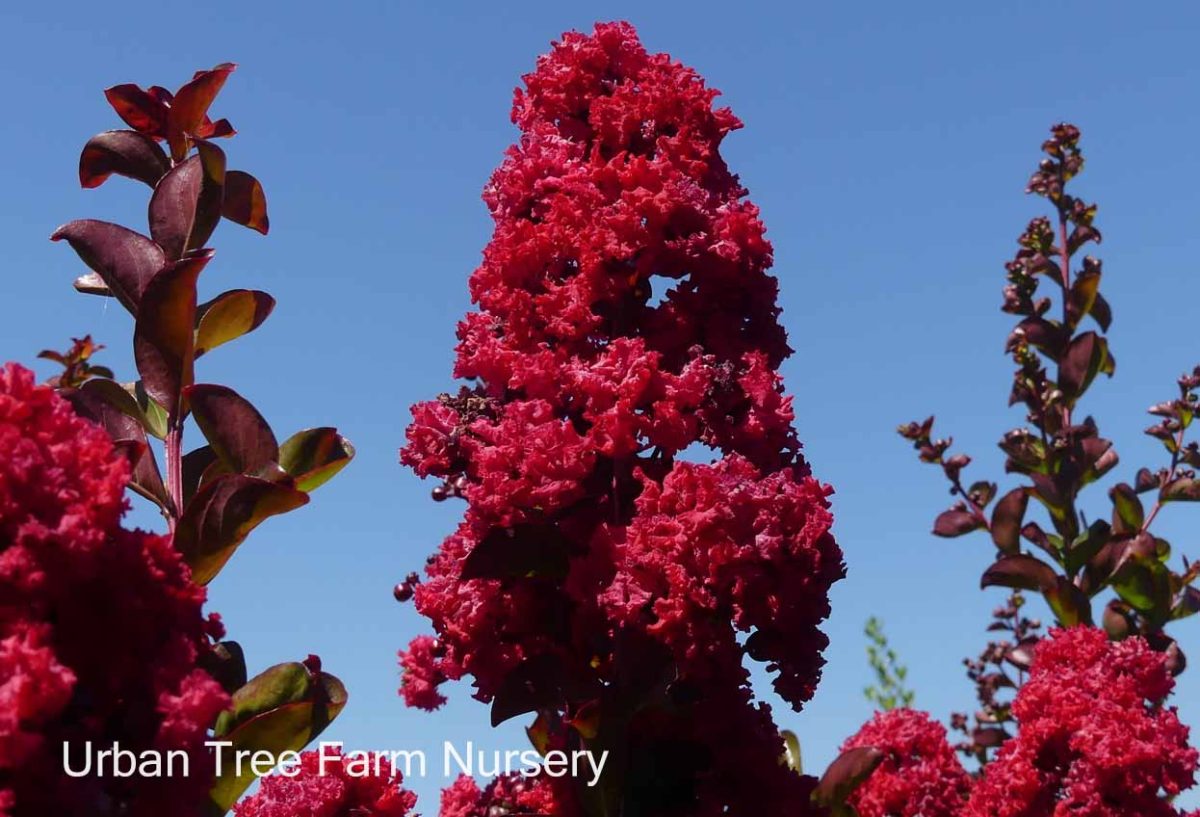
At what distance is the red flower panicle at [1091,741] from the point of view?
4008 millimetres

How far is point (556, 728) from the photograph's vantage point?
11.7 feet

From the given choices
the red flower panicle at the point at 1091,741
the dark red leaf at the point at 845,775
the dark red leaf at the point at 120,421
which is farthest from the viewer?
the red flower panicle at the point at 1091,741

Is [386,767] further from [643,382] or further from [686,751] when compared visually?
[643,382]

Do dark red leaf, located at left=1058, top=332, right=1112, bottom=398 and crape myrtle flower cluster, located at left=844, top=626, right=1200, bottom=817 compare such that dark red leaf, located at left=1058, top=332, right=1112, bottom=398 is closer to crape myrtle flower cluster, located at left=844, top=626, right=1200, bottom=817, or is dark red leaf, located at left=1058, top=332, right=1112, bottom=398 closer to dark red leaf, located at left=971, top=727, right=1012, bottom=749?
crape myrtle flower cluster, located at left=844, top=626, right=1200, bottom=817

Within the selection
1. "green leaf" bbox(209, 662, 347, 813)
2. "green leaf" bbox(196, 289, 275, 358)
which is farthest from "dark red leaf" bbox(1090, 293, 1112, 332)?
"green leaf" bbox(209, 662, 347, 813)

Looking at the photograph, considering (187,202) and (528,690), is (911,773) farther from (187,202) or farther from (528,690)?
(187,202)

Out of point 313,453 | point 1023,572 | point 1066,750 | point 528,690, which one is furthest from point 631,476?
point 1023,572

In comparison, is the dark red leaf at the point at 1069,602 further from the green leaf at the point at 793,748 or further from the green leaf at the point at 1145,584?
the green leaf at the point at 793,748

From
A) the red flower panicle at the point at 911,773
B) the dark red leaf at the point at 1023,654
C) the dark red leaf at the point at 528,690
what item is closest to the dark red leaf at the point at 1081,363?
the dark red leaf at the point at 1023,654

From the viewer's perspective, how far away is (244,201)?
3.33 metres

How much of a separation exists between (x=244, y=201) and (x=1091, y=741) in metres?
2.89

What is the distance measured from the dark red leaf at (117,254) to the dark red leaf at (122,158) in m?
0.30

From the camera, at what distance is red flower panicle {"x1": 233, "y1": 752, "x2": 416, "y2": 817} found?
10.8ft

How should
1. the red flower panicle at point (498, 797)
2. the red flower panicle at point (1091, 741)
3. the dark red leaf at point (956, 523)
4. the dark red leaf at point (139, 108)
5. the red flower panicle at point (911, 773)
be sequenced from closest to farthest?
the dark red leaf at point (139, 108) < the red flower panicle at point (498, 797) < the red flower panicle at point (1091, 741) < the red flower panicle at point (911, 773) < the dark red leaf at point (956, 523)
